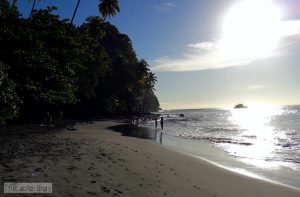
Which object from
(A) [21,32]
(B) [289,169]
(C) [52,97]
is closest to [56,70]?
(C) [52,97]

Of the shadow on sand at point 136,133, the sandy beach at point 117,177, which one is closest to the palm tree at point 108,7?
the shadow on sand at point 136,133

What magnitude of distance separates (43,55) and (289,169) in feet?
48.8

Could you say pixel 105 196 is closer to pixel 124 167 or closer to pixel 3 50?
pixel 124 167

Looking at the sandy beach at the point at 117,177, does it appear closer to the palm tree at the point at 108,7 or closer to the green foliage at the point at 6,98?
the green foliage at the point at 6,98

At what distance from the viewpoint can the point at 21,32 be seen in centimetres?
1652

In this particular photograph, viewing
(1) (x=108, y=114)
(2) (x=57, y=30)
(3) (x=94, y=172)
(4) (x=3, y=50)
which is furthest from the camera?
A: (1) (x=108, y=114)

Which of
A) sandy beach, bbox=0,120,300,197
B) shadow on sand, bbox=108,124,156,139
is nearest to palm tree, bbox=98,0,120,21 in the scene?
shadow on sand, bbox=108,124,156,139
